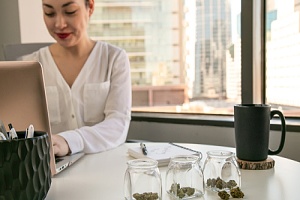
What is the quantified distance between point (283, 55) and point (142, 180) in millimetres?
1214

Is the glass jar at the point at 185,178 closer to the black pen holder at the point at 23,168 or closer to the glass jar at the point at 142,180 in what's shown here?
the glass jar at the point at 142,180

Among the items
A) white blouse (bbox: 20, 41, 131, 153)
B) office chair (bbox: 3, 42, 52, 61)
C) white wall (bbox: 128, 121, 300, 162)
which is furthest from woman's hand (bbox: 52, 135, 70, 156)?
white wall (bbox: 128, 121, 300, 162)

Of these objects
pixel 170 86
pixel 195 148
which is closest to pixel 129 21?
pixel 170 86

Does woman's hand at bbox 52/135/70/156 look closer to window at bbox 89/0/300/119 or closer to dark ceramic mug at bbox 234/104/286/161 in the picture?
dark ceramic mug at bbox 234/104/286/161

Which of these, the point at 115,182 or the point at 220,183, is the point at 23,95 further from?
the point at 220,183

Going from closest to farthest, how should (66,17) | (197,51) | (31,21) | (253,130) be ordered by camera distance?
1. (253,130)
2. (66,17)
3. (197,51)
4. (31,21)

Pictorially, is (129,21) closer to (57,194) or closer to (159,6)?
(159,6)

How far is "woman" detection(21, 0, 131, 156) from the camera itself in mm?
1347

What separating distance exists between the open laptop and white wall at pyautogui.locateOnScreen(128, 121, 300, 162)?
1.09m

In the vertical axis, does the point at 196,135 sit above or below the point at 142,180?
below

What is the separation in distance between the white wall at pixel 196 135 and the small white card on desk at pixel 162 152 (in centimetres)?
63

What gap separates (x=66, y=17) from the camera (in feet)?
4.38

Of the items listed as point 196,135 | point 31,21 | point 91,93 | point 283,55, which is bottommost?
point 196,135

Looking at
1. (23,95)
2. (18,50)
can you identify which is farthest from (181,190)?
(18,50)
